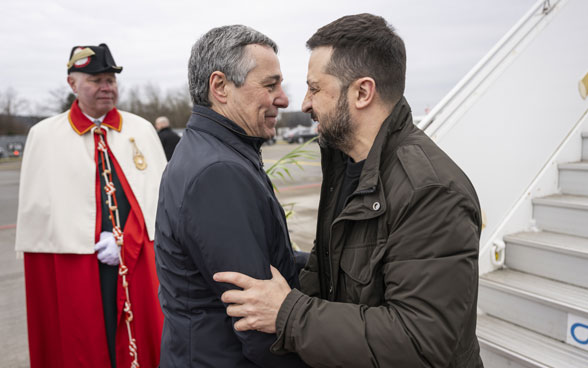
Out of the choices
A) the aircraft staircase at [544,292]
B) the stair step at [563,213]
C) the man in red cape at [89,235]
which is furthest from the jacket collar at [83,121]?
the stair step at [563,213]

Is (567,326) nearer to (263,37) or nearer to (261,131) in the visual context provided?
(261,131)

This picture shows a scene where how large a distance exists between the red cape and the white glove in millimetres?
51

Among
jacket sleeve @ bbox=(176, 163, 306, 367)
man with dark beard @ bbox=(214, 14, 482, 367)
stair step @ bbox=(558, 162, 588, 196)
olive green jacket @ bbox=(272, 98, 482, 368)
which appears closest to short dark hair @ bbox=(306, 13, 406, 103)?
man with dark beard @ bbox=(214, 14, 482, 367)

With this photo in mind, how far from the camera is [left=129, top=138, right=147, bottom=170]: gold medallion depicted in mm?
2824

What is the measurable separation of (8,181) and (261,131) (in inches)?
704

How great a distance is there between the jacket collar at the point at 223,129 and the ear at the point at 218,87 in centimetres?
7

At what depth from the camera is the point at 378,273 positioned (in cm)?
129

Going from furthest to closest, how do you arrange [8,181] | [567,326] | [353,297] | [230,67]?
→ [8,181]
[567,326]
[230,67]
[353,297]

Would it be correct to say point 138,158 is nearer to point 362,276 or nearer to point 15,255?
point 362,276

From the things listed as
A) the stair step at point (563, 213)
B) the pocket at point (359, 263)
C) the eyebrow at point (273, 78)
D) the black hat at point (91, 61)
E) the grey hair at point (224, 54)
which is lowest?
the stair step at point (563, 213)

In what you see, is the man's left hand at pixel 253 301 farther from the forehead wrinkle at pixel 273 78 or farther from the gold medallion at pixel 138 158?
the gold medallion at pixel 138 158

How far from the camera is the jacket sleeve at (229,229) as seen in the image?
4.00ft

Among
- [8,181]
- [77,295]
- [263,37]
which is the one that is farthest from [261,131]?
[8,181]

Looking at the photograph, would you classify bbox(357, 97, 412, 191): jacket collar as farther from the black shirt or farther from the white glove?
the white glove
